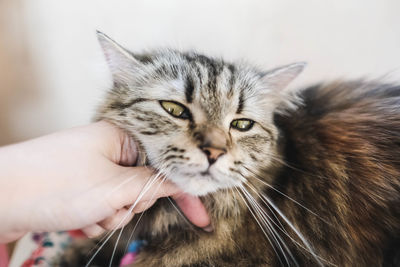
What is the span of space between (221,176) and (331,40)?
85 centimetres

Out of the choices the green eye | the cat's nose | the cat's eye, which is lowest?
the cat's nose

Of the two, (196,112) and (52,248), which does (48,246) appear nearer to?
(52,248)

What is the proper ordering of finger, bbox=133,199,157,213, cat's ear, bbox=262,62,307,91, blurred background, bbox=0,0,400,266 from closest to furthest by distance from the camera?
finger, bbox=133,199,157,213 → cat's ear, bbox=262,62,307,91 → blurred background, bbox=0,0,400,266

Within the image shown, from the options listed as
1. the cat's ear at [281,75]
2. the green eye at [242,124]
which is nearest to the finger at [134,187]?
the green eye at [242,124]

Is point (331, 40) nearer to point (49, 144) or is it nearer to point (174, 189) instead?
point (174, 189)

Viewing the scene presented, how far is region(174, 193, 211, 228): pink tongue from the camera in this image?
2.68 feet

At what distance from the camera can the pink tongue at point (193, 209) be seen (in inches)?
32.2

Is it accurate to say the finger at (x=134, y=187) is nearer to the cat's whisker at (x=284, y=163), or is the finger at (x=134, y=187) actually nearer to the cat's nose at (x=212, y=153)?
the cat's nose at (x=212, y=153)

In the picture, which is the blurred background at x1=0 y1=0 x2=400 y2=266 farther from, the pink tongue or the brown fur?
the pink tongue

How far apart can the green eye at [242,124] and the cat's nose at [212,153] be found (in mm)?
164

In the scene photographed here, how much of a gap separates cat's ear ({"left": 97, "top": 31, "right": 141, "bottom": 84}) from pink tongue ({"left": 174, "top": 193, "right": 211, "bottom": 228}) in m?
0.35

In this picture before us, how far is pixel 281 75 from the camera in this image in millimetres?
902

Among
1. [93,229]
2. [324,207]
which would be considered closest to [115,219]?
[93,229]

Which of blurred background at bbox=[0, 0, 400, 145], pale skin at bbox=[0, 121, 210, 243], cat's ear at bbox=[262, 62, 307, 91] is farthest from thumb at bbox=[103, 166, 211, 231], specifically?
blurred background at bbox=[0, 0, 400, 145]
